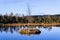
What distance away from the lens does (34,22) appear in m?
23.4

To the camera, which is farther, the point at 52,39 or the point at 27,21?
the point at 27,21

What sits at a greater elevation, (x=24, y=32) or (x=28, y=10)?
(x=28, y=10)

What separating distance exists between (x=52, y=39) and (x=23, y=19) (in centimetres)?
1377

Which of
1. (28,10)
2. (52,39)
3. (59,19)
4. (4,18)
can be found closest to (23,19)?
(4,18)

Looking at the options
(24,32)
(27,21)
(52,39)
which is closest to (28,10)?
(24,32)

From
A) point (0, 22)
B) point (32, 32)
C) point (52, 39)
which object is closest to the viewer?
point (52, 39)

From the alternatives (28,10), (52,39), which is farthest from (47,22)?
(52,39)

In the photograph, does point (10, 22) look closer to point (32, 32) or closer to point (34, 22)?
point (34, 22)

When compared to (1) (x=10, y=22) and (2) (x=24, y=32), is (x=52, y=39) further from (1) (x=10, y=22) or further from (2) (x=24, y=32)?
(1) (x=10, y=22)

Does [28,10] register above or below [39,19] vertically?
above

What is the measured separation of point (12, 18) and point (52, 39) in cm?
1407

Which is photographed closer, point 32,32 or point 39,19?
point 32,32

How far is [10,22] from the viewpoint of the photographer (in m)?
22.8

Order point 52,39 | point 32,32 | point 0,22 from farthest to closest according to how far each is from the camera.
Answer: point 0,22 → point 32,32 → point 52,39
